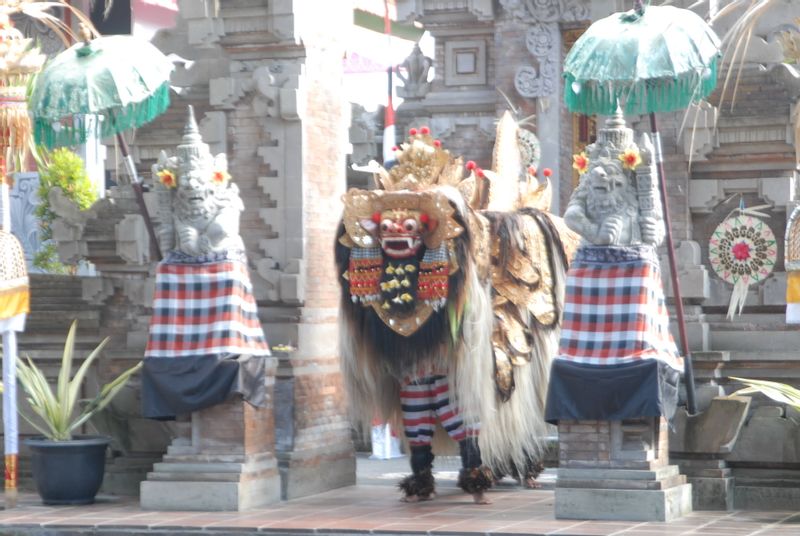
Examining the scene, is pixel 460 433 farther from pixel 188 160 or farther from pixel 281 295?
pixel 188 160

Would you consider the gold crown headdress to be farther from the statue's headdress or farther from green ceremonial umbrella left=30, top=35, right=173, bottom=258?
green ceremonial umbrella left=30, top=35, right=173, bottom=258

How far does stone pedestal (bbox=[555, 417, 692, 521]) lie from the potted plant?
3.52 metres

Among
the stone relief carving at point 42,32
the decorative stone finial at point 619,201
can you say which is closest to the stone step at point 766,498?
the decorative stone finial at point 619,201

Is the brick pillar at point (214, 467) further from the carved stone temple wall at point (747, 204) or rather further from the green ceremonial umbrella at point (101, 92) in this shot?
the carved stone temple wall at point (747, 204)

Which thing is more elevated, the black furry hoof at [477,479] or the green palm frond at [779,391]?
the green palm frond at [779,391]

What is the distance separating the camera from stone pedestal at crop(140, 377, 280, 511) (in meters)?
11.6

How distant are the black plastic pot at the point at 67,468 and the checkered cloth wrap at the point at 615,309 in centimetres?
364

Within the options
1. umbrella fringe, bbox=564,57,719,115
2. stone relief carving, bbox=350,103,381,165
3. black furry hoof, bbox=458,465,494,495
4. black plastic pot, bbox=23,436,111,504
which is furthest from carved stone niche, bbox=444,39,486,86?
black plastic pot, bbox=23,436,111,504

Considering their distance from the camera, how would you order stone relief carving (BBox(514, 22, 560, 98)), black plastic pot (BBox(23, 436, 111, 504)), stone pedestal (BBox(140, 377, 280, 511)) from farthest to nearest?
stone relief carving (BBox(514, 22, 560, 98)), black plastic pot (BBox(23, 436, 111, 504)), stone pedestal (BBox(140, 377, 280, 511))

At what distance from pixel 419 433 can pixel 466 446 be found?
35cm

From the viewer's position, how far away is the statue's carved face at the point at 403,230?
11.3m

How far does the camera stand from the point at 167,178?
38.2 ft

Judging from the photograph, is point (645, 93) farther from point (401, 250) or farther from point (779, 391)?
point (779, 391)

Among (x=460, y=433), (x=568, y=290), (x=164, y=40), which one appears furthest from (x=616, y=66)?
(x=164, y=40)
